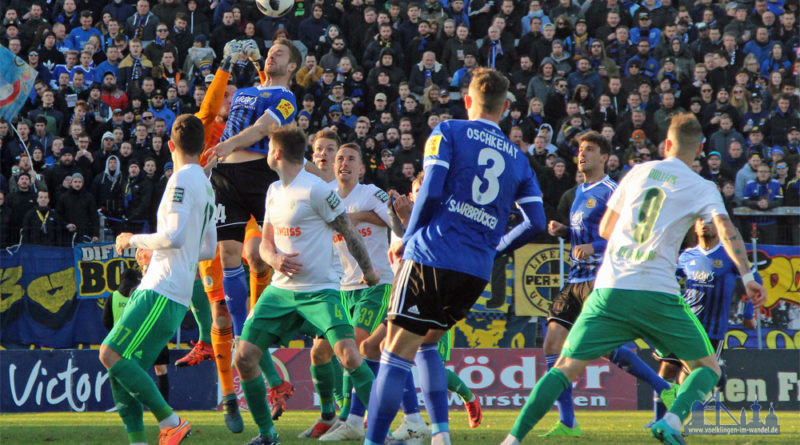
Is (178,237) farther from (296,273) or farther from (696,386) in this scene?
(696,386)

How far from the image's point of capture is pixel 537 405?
6.20 metres

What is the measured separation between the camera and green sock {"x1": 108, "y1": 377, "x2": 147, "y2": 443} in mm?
6832

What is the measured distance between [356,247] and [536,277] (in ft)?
24.9

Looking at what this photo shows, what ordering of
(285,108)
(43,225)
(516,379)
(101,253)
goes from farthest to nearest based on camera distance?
(43,225), (101,253), (516,379), (285,108)

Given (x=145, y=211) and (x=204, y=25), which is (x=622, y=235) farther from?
(x=204, y=25)

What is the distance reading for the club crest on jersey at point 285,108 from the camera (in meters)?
9.16

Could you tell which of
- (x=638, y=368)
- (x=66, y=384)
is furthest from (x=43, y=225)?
(x=638, y=368)

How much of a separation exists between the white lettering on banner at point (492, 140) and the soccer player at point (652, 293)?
2.78ft

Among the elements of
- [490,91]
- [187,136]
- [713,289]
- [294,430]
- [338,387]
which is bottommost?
[294,430]

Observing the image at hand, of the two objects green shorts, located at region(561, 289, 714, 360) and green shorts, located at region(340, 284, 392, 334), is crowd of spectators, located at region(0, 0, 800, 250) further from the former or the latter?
green shorts, located at region(561, 289, 714, 360)

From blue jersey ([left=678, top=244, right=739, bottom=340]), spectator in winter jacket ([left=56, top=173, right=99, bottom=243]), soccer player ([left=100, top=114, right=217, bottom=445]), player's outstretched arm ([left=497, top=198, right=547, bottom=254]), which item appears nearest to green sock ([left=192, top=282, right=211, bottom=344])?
soccer player ([left=100, top=114, right=217, bottom=445])

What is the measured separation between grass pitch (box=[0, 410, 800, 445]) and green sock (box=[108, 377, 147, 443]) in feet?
4.16

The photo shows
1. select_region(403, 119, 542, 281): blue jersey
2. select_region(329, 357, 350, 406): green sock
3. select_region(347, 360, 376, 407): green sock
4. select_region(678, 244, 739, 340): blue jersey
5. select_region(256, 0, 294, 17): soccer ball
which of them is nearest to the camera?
select_region(403, 119, 542, 281): blue jersey

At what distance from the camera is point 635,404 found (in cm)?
1405
